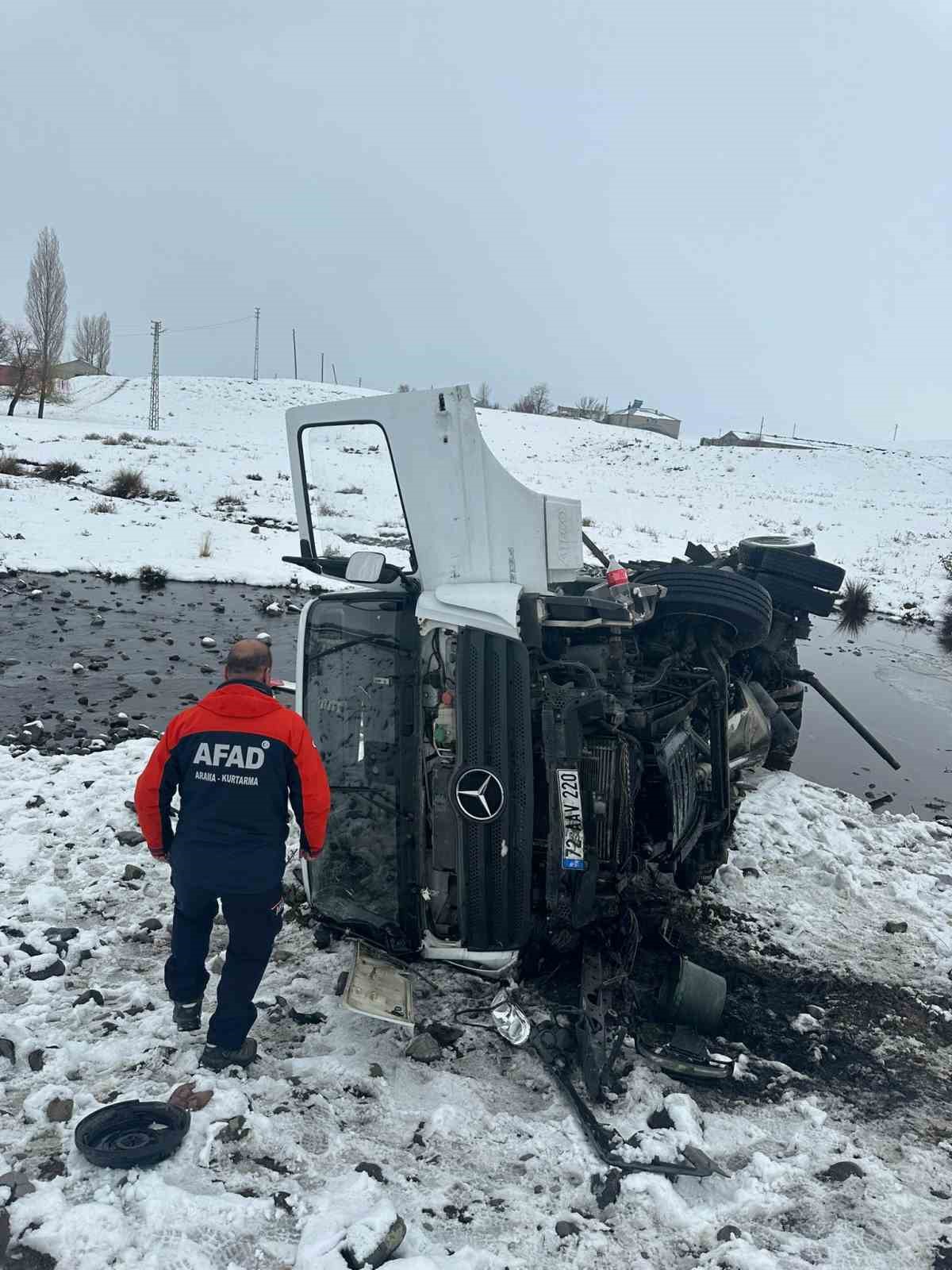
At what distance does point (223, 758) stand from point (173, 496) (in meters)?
20.7

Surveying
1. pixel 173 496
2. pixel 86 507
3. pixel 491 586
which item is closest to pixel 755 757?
pixel 491 586

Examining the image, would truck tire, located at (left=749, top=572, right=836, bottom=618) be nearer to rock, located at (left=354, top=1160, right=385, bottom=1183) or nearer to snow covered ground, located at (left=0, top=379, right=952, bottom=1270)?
snow covered ground, located at (left=0, top=379, right=952, bottom=1270)

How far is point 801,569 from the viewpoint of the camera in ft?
21.5

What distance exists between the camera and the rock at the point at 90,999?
3756mm

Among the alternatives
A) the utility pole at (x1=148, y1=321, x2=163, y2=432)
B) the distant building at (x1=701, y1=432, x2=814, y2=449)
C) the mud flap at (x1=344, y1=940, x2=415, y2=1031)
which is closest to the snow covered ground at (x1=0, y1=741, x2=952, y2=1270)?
the mud flap at (x1=344, y1=940, x2=415, y2=1031)

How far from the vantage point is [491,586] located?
4.00 meters

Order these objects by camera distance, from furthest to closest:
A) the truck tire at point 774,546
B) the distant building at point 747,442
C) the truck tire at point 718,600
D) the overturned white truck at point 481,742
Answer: the distant building at point 747,442 < the truck tire at point 774,546 < the truck tire at point 718,600 < the overturned white truck at point 481,742

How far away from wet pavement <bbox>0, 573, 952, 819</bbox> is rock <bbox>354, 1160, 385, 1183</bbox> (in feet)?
15.8

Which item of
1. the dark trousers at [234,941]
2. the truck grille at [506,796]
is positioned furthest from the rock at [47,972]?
the truck grille at [506,796]

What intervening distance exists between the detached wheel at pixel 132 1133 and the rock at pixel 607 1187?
1527mm

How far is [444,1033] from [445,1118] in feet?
1.88

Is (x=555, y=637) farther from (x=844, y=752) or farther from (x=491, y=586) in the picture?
(x=844, y=752)

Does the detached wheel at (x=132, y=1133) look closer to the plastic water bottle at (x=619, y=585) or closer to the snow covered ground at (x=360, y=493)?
the snow covered ground at (x=360, y=493)

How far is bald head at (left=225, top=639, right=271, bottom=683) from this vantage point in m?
3.41
